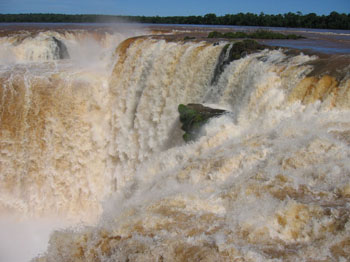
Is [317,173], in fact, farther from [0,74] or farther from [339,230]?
[0,74]

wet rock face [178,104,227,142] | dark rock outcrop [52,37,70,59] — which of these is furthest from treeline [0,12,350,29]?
wet rock face [178,104,227,142]

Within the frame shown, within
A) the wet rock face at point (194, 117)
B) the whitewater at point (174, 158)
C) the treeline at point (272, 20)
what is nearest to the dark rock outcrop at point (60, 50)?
the whitewater at point (174, 158)

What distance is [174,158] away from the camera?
7430 millimetres

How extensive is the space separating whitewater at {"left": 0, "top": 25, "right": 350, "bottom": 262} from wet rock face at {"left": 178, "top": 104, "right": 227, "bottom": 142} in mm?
240

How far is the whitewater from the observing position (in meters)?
4.18

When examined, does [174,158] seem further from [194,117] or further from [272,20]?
[272,20]

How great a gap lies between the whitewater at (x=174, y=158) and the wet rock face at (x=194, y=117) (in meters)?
0.24

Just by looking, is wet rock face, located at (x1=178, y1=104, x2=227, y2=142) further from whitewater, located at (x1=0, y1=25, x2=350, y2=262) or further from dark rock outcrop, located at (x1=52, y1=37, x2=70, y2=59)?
dark rock outcrop, located at (x1=52, y1=37, x2=70, y2=59)

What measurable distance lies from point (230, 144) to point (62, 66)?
34.5 feet

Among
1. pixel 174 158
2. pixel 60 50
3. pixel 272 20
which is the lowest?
pixel 174 158

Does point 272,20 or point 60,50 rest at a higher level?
point 272,20

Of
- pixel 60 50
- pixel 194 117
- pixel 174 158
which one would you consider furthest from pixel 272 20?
pixel 174 158

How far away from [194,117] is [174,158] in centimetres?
A: 136

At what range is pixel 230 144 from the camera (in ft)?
22.3
